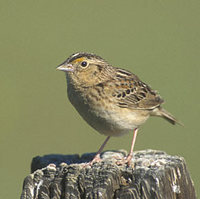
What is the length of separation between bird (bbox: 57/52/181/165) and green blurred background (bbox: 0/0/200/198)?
317cm

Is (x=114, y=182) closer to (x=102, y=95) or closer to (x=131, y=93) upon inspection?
(x=102, y=95)

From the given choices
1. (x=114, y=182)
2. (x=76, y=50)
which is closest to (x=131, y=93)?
(x=114, y=182)

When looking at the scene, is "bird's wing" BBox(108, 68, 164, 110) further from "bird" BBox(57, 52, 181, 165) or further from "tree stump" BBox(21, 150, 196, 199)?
"tree stump" BBox(21, 150, 196, 199)

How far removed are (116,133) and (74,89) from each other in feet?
2.54

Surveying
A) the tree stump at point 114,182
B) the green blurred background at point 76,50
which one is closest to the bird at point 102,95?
the tree stump at point 114,182

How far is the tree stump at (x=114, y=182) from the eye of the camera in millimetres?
4133

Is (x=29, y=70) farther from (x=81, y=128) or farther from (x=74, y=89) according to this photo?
(x=74, y=89)

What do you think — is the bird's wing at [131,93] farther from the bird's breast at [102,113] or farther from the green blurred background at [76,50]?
the green blurred background at [76,50]

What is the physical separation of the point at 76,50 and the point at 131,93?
6532 millimetres

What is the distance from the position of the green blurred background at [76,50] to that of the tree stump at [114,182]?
481cm

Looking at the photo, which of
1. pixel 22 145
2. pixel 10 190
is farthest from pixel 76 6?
pixel 10 190

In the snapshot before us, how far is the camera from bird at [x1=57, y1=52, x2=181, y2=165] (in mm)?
6480

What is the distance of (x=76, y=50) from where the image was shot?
13328 millimetres

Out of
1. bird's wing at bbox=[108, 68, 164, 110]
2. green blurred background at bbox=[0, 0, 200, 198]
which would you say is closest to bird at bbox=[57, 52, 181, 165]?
bird's wing at bbox=[108, 68, 164, 110]
